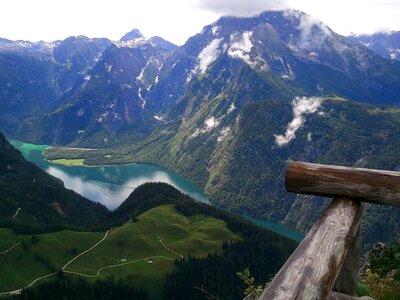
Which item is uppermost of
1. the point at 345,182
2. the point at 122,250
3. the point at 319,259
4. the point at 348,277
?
the point at 345,182

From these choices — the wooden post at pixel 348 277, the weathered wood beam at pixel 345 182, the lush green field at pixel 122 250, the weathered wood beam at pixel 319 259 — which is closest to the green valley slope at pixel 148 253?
the lush green field at pixel 122 250

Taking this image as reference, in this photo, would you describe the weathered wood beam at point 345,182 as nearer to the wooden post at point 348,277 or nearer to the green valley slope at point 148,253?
the wooden post at point 348,277

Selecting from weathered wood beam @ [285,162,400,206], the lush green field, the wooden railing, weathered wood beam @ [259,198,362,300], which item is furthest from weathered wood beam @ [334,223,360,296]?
the lush green field

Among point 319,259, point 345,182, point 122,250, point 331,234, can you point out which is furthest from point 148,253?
point 319,259

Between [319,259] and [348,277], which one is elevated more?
[319,259]

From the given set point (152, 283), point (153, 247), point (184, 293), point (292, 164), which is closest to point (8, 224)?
point (153, 247)

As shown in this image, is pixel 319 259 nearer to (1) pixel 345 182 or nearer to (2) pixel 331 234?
(2) pixel 331 234
